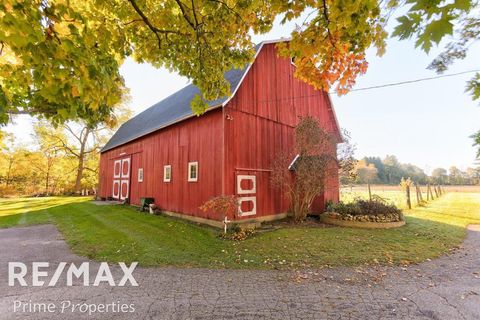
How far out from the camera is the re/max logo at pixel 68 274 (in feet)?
12.4

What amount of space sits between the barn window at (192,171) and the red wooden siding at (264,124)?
1689 millimetres

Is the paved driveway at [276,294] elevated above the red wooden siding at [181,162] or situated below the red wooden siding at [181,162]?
below

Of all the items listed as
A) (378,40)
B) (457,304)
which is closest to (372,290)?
(457,304)

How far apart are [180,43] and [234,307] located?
4844 millimetres

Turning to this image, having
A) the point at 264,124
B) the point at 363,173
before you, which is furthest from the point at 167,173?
the point at 363,173

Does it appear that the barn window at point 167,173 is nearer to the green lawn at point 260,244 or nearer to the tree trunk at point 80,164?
the green lawn at point 260,244

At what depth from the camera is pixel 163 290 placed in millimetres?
3508

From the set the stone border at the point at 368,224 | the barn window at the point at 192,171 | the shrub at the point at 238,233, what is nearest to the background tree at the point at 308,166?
the stone border at the point at 368,224

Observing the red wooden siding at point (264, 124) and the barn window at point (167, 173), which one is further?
the barn window at point (167, 173)

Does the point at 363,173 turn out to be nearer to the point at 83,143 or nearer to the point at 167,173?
the point at 167,173

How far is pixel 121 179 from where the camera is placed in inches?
606

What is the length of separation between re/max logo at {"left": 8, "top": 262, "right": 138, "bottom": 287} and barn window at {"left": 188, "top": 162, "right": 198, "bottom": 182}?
481cm

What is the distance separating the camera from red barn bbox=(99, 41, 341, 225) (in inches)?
328

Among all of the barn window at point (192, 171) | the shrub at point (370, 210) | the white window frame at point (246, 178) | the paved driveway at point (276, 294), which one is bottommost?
the paved driveway at point (276, 294)
